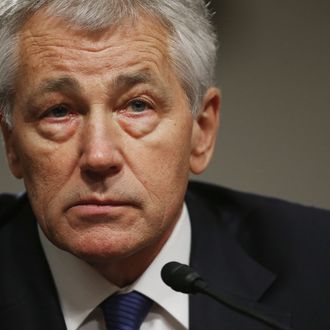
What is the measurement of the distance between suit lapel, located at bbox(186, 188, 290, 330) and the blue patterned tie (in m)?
0.10

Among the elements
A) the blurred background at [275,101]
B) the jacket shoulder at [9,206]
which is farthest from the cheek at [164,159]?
the blurred background at [275,101]

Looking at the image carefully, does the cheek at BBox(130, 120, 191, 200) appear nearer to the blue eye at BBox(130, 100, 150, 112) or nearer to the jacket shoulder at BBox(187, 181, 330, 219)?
the blue eye at BBox(130, 100, 150, 112)

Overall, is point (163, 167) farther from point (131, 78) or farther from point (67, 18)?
point (67, 18)

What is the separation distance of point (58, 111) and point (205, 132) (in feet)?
1.11

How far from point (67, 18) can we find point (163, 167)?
0.99 ft

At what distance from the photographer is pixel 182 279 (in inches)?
40.8

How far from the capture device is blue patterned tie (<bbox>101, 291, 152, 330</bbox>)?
1.31 metres

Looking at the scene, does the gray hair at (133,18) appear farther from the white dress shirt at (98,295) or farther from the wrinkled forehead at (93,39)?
the white dress shirt at (98,295)

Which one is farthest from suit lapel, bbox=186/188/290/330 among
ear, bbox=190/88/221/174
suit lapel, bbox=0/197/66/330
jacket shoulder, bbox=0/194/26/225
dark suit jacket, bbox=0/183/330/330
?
jacket shoulder, bbox=0/194/26/225

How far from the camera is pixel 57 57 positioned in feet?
4.03

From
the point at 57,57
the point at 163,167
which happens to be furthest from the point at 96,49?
the point at 163,167

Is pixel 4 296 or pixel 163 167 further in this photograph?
pixel 4 296

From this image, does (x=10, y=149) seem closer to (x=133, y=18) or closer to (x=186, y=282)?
(x=133, y=18)

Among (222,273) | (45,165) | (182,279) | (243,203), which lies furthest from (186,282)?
(243,203)
